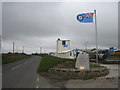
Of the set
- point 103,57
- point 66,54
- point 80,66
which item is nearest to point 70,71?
point 80,66

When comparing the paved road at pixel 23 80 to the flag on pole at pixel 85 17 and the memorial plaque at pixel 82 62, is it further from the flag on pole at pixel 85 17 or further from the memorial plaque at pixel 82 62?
the flag on pole at pixel 85 17

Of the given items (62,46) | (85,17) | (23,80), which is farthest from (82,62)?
(62,46)

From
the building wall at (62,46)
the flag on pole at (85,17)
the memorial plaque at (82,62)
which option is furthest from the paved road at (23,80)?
the building wall at (62,46)

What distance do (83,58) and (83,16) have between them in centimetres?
498

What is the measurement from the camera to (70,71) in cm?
1335

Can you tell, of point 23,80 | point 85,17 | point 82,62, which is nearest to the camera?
point 23,80

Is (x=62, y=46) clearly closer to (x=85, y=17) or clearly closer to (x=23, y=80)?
(x=85, y=17)

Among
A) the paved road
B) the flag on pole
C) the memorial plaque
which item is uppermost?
the flag on pole

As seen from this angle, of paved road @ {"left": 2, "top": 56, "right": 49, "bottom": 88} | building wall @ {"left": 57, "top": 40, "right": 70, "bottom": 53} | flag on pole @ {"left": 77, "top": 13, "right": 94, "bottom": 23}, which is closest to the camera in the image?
paved road @ {"left": 2, "top": 56, "right": 49, "bottom": 88}

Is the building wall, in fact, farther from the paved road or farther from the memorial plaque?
the memorial plaque

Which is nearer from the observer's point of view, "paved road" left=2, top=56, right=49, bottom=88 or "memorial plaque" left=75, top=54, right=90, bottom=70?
"paved road" left=2, top=56, right=49, bottom=88

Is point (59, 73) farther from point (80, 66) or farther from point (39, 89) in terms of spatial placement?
point (39, 89)

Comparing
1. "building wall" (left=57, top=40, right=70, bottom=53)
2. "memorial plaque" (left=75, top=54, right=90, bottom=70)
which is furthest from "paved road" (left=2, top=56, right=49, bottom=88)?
"building wall" (left=57, top=40, right=70, bottom=53)

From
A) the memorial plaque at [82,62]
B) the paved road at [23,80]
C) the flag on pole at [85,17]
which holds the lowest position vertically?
the paved road at [23,80]
